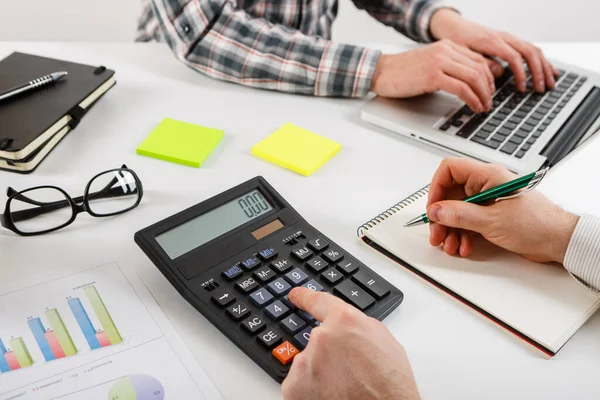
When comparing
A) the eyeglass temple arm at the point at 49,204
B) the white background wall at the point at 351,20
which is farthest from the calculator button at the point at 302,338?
the white background wall at the point at 351,20

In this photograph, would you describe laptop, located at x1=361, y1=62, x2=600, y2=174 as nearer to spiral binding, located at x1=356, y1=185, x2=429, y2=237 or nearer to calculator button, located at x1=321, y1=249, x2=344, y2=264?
spiral binding, located at x1=356, y1=185, x2=429, y2=237

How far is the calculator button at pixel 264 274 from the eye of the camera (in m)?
0.62

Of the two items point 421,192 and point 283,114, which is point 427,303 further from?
point 283,114

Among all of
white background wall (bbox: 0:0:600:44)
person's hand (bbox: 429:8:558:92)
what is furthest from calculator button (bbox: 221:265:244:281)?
white background wall (bbox: 0:0:600:44)

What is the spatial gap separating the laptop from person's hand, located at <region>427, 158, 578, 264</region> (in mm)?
139

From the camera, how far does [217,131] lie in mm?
891

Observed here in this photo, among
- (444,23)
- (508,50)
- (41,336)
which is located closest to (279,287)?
(41,336)

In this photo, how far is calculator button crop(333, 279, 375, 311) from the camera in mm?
602

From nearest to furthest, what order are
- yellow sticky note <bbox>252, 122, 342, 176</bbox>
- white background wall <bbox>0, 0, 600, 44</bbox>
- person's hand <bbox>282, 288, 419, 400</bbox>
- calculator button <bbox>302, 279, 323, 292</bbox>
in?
person's hand <bbox>282, 288, 419, 400</bbox> < calculator button <bbox>302, 279, 323, 292</bbox> < yellow sticky note <bbox>252, 122, 342, 176</bbox> < white background wall <bbox>0, 0, 600, 44</bbox>

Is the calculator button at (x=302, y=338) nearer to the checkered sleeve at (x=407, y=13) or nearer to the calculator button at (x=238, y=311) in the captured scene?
the calculator button at (x=238, y=311)

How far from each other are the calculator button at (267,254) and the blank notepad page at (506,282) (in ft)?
0.40

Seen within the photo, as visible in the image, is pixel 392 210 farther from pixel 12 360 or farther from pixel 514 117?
pixel 12 360

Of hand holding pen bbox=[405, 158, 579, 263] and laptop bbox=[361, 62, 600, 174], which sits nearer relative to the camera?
hand holding pen bbox=[405, 158, 579, 263]

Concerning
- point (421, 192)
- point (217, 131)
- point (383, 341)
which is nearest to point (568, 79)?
point (421, 192)
